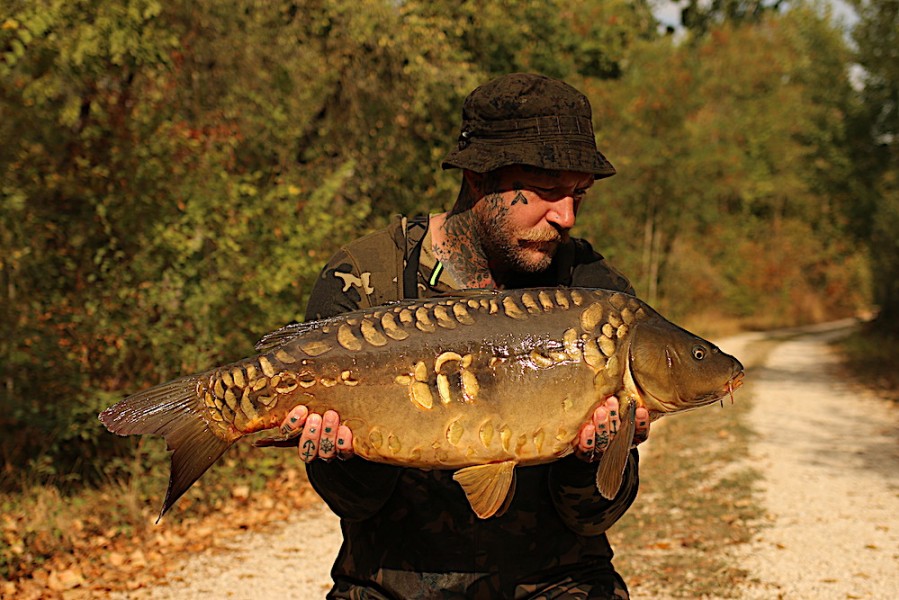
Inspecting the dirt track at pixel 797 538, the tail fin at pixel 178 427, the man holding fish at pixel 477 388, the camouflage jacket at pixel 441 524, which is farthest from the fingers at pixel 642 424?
the dirt track at pixel 797 538

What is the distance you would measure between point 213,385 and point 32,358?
16.6 ft

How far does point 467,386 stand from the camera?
2.50 meters

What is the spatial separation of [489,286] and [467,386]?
624 mm

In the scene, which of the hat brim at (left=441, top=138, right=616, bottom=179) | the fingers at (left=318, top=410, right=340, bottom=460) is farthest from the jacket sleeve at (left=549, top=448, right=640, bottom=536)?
the hat brim at (left=441, top=138, right=616, bottom=179)

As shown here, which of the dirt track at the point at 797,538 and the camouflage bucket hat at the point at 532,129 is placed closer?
the camouflage bucket hat at the point at 532,129

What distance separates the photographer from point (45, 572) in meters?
6.16

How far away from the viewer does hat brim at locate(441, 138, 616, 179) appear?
2758 mm

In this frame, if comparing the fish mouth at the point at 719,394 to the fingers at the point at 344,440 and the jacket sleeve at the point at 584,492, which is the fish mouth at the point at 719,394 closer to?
the jacket sleeve at the point at 584,492

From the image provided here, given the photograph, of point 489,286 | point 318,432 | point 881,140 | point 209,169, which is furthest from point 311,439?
point 881,140

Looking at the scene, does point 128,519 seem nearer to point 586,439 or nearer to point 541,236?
point 541,236

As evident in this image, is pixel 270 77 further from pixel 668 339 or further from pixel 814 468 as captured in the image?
pixel 668 339

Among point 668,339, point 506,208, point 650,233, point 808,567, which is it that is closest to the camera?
point 668,339

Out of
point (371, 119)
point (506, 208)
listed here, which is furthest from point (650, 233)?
point (506, 208)

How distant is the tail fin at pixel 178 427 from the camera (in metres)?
2.56
